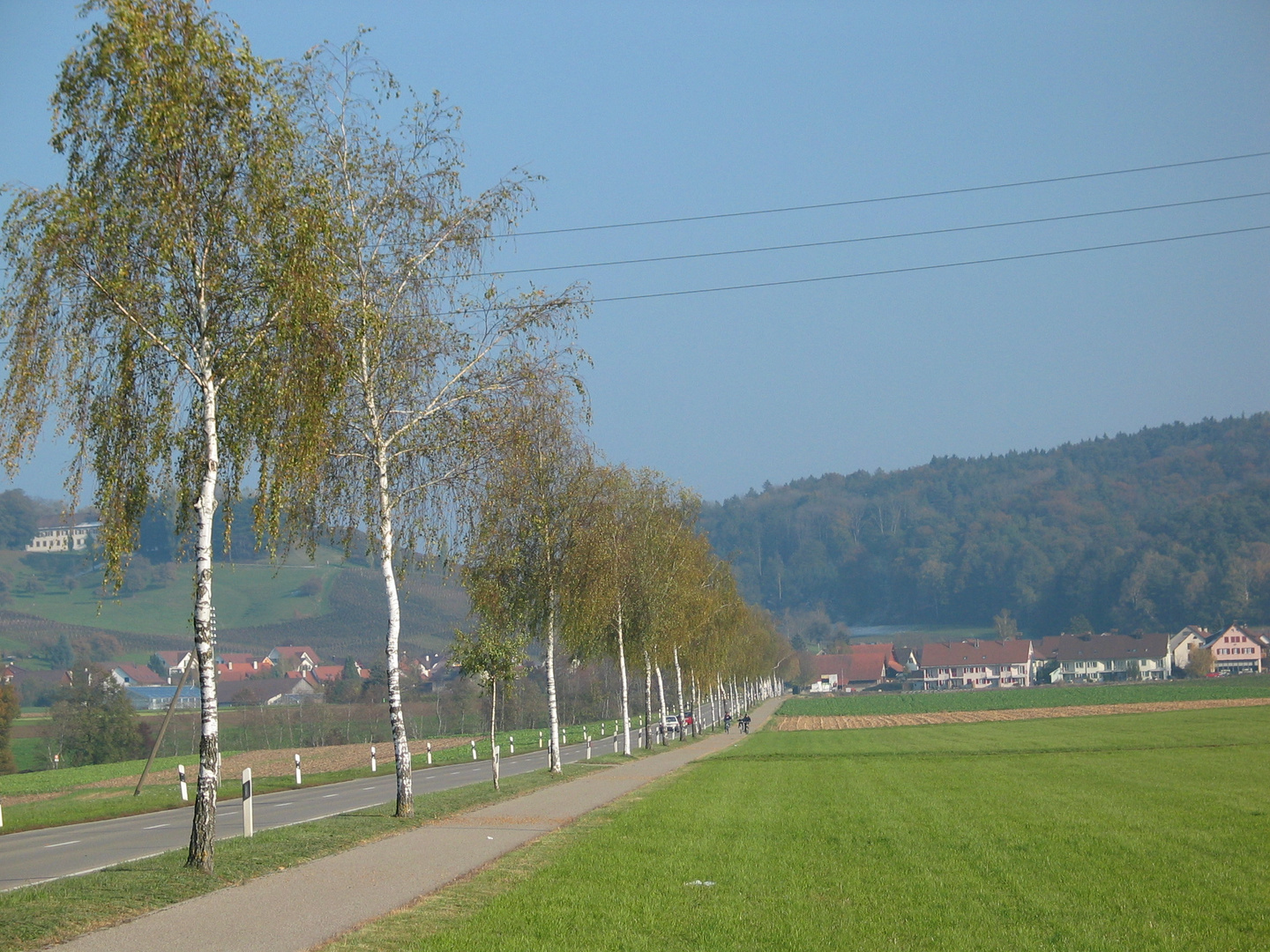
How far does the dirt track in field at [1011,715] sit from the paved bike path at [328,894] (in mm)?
57369

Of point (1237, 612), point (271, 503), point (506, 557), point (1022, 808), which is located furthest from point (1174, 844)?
point (1237, 612)

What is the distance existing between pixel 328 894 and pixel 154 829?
1303 centimetres

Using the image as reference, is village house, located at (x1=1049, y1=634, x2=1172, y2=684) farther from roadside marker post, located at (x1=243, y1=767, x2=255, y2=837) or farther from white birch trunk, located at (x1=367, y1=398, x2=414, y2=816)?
roadside marker post, located at (x1=243, y1=767, x2=255, y2=837)

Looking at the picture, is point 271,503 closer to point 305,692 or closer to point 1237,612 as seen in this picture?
point 305,692

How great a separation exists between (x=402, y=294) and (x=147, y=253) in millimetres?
7223

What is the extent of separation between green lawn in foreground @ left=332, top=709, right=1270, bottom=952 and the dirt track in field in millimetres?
50246

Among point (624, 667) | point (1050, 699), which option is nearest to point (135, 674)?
point (1050, 699)

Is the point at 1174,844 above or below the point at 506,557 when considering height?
below

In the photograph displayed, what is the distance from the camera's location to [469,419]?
19641 mm

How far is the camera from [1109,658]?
610 feet

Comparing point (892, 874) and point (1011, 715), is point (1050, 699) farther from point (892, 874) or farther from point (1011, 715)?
point (892, 874)

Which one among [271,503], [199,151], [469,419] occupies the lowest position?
[271,503]

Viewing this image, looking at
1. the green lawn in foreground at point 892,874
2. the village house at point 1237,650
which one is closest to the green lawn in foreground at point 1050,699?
the village house at point 1237,650

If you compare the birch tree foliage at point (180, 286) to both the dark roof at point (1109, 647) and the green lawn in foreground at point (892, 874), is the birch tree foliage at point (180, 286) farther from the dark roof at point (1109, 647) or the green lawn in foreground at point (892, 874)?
the dark roof at point (1109, 647)
